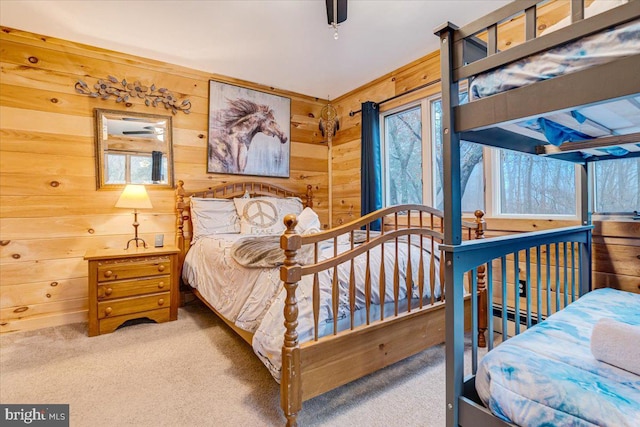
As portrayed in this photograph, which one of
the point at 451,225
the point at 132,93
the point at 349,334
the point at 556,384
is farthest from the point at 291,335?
the point at 132,93

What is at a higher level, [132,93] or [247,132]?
[132,93]

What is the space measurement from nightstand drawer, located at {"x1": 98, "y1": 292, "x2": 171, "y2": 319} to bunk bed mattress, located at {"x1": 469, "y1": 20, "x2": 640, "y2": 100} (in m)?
2.74

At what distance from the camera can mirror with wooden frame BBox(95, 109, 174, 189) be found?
2.84m

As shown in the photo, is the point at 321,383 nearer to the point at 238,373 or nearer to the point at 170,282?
the point at 238,373

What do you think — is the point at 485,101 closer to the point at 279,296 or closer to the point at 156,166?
the point at 279,296

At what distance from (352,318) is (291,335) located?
35 cm

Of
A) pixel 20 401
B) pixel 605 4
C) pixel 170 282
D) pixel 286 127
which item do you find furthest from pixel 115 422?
pixel 286 127

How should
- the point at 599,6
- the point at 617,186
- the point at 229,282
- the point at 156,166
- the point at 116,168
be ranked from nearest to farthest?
the point at 599,6, the point at 617,186, the point at 229,282, the point at 116,168, the point at 156,166

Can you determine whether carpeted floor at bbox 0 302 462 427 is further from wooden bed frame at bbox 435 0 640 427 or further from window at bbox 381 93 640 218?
window at bbox 381 93 640 218

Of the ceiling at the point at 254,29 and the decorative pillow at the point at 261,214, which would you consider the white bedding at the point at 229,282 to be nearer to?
the decorative pillow at the point at 261,214

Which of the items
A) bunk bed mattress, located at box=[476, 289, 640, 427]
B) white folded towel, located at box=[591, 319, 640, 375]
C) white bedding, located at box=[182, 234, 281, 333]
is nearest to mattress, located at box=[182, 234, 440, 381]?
white bedding, located at box=[182, 234, 281, 333]

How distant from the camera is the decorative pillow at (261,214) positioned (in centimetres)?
310

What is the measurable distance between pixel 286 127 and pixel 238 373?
288 centimetres

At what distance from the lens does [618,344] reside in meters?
0.78
